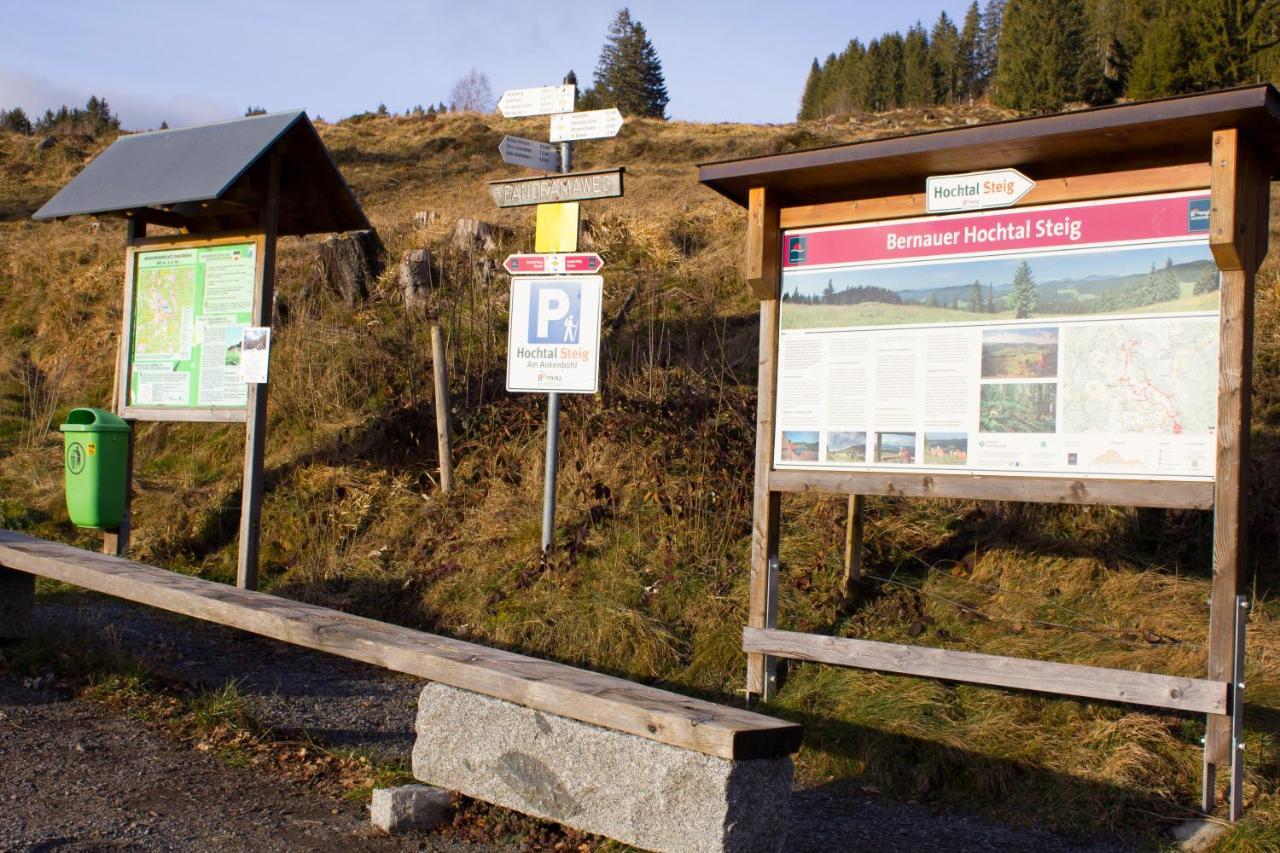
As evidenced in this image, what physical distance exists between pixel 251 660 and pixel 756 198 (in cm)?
406

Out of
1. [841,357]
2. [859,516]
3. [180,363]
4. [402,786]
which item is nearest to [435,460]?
[180,363]

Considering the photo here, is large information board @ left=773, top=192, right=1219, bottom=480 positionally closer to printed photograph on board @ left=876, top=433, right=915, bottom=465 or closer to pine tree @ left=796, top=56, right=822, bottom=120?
printed photograph on board @ left=876, top=433, right=915, bottom=465

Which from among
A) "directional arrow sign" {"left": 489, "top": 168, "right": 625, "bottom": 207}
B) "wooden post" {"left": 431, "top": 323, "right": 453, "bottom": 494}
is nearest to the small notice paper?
"wooden post" {"left": 431, "top": 323, "right": 453, "bottom": 494}

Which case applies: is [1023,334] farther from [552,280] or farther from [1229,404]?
[552,280]

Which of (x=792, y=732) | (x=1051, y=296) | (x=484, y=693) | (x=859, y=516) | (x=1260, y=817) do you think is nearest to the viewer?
(x=792, y=732)

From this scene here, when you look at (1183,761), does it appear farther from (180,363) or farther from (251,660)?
(180,363)

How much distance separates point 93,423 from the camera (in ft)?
29.2

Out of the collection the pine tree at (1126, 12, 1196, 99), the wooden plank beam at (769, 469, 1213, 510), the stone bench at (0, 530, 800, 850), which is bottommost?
the stone bench at (0, 530, 800, 850)

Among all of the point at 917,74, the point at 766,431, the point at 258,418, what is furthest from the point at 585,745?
the point at 917,74

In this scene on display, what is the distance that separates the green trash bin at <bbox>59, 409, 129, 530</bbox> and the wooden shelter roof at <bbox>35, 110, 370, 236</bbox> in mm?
1629

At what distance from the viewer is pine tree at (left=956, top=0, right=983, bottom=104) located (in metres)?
55.0

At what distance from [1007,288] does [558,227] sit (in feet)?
11.2

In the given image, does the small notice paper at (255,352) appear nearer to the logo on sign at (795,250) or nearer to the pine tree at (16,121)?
the logo on sign at (795,250)

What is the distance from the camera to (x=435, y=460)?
31.4 ft
